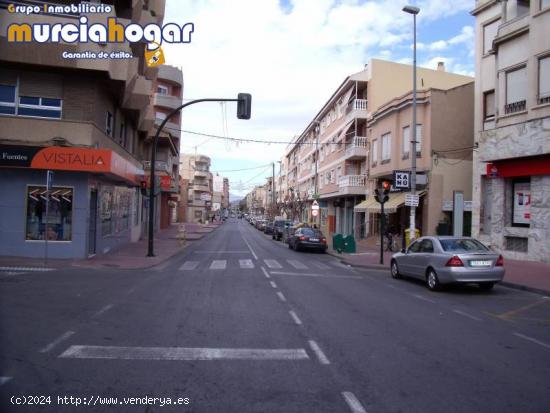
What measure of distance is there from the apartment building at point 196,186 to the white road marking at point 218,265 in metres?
65.3

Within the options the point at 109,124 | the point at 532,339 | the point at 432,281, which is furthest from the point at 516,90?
the point at 109,124

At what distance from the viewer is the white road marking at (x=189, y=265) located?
17.3 metres

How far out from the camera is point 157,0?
3034 centimetres

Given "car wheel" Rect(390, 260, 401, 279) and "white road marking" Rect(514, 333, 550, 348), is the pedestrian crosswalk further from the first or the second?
"white road marking" Rect(514, 333, 550, 348)

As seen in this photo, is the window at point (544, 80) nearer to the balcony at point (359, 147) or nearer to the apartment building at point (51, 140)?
the apartment building at point (51, 140)

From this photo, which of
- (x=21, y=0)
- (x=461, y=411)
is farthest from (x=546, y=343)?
(x=21, y=0)

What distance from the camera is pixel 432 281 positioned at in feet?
43.6

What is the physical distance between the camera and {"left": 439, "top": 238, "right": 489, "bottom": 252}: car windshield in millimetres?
13008

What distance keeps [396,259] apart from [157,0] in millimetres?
23449

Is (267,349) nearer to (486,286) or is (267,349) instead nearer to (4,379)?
(4,379)

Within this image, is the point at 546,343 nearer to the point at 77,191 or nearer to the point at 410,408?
the point at 410,408

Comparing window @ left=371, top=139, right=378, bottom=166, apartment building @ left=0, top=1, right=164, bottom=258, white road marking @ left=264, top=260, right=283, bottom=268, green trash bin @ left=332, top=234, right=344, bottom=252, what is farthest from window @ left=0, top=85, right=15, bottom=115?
window @ left=371, top=139, right=378, bottom=166

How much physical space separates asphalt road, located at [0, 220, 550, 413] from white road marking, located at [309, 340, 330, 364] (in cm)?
2

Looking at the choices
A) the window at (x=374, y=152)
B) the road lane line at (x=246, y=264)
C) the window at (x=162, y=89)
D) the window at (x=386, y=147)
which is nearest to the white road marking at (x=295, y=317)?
the road lane line at (x=246, y=264)
